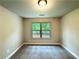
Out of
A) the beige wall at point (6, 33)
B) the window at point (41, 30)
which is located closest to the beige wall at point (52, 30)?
the window at point (41, 30)

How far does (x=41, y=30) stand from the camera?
813 cm

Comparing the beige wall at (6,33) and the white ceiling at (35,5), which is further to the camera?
the beige wall at (6,33)

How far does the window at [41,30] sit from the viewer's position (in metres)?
8.11

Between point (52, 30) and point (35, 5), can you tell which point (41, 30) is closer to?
point (52, 30)

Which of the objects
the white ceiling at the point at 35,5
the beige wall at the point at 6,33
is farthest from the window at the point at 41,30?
the white ceiling at the point at 35,5

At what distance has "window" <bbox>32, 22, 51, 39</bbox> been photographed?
319 inches

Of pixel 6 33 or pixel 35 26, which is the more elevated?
pixel 35 26

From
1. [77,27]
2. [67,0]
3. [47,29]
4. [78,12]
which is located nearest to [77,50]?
[77,27]

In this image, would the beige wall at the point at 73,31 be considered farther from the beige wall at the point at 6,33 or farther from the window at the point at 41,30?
the beige wall at the point at 6,33

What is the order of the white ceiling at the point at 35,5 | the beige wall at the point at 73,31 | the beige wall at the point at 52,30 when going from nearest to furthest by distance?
the white ceiling at the point at 35,5 < the beige wall at the point at 73,31 < the beige wall at the point at 52,30

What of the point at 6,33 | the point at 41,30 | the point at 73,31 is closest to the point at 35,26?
the point at 41,30

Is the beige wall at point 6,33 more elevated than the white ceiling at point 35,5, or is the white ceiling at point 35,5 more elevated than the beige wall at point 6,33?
the white ceiling at point 35,5

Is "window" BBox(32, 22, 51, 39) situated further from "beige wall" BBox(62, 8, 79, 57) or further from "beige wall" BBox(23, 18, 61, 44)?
"beige wall" BBox(62, 8, 79, 57)

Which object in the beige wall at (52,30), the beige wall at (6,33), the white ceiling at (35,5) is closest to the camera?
the white ceiling at (35,5)
